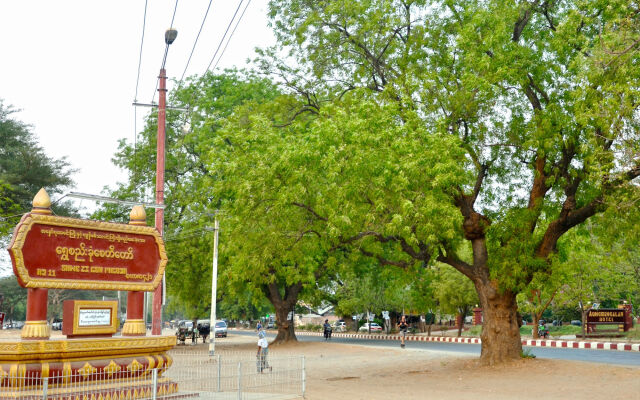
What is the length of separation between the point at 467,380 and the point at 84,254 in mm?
11949

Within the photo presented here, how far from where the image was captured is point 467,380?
19.4 m

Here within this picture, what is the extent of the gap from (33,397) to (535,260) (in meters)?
15.4

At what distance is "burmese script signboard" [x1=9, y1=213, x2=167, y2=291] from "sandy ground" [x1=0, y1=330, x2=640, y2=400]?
2.74 m

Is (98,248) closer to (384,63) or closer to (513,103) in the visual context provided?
(384,63)

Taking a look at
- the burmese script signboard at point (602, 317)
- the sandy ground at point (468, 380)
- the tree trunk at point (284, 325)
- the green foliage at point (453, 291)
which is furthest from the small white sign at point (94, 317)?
the burmese script signboard at point (602, 317)

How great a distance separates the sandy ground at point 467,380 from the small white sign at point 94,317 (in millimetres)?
2410

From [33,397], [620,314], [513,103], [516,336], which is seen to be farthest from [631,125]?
[620,314]

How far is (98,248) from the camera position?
1499cm

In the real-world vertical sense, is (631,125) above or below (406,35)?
below

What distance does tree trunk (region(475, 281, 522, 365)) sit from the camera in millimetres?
21672

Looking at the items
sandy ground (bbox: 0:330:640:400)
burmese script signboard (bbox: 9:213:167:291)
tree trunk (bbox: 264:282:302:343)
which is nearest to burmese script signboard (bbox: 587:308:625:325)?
tree trunk (bbox: 264:282:302:343)

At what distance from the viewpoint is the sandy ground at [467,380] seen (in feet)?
54.4

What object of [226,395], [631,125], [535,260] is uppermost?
[631,125]

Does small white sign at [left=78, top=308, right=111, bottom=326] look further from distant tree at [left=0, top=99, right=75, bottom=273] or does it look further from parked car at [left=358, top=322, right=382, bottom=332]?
parked car at [left=358, top=322, right=382, bottom=332]
